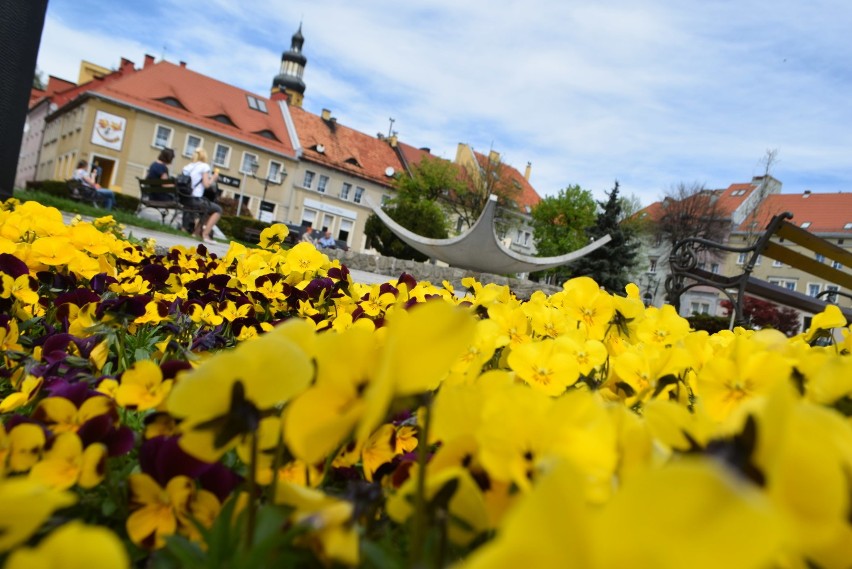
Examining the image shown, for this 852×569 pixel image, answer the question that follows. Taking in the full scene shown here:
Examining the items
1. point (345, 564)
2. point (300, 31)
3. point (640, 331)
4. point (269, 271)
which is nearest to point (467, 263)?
point (269, 271)

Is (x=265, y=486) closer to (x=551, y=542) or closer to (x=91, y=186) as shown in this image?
(x=551, y=542)

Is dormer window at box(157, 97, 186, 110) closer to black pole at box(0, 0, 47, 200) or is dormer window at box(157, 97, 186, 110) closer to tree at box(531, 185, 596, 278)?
tree at box(531, 185, 596, 278)

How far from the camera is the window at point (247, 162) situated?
125 ft

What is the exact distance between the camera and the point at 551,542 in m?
0.25

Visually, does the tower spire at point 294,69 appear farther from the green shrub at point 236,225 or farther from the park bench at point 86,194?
the park bench at point 86,194

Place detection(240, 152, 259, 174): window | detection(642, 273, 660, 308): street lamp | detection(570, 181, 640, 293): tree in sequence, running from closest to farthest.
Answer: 1. detection(570, 181, 640, 293): tree
2. detection(240, 152, 259, 174): window
3. detection(642, 273, 660, 308): street lamp

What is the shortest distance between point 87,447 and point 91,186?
1673 cm

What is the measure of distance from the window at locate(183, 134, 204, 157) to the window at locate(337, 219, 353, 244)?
11200 millimetres

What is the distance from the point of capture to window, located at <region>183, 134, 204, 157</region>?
36062 millimetres

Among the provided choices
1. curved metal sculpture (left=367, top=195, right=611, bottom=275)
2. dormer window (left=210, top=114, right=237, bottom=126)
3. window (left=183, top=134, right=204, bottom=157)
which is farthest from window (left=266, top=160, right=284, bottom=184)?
curved metal sculpture (left=367, top=195, right=611, bottom=275)

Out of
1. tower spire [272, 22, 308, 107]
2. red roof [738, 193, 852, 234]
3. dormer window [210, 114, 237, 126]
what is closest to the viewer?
dormer window [210, 114, 237, 126]

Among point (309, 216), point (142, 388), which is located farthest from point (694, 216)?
point (142, 388)

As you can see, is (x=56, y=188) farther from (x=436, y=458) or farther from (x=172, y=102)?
(x=436, y=458)

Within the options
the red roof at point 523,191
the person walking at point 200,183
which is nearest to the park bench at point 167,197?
the person walking at point 200,183
